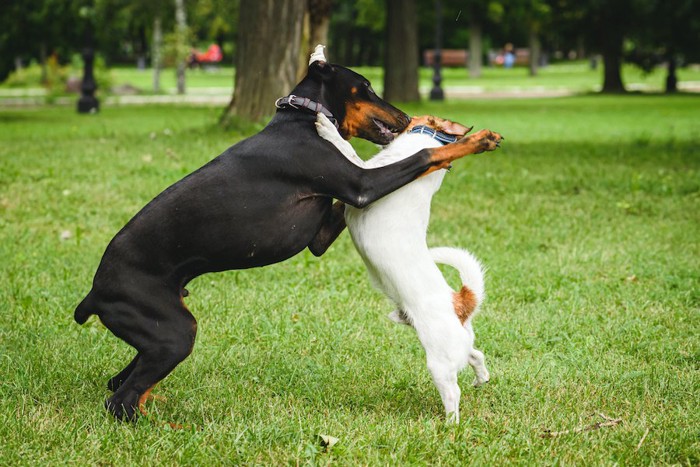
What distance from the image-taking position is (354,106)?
410 cm

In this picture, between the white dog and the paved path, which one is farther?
the paved path

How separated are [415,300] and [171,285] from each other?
3.36 ft

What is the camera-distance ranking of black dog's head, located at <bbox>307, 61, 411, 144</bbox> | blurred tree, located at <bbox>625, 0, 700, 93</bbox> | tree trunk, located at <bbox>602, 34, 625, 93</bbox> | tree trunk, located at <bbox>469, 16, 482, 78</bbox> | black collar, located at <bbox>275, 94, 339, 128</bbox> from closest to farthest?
1. black collar, located at <bbox>275, 94, 339, 128</bbox>
2. black dog's head, located at <bbox>307, 61, 411, 144</bbox>
3. blurred tree, located at <bbox>625, 0, 700, 93</bbox>
4. tree trunk, located at <bbox>602, 34, 625, 93</bbox>
5. tree trunk, located at <bbox>469, 16, 482, 78</bbox>

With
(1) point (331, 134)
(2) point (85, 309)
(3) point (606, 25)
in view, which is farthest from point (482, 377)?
(3) point (606, 25)

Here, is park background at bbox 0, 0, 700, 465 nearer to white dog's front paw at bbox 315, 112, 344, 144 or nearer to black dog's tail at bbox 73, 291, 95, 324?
black dog's tail at bbox 73, 291, 95, 324

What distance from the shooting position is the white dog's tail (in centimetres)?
411

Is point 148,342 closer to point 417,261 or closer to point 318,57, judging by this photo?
point 417,261

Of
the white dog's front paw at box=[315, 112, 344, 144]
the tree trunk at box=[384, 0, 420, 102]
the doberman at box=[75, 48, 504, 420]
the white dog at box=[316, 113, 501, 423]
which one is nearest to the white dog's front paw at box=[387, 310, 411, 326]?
the white dog at box=[316, 113, 501, 423]

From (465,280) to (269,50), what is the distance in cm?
908

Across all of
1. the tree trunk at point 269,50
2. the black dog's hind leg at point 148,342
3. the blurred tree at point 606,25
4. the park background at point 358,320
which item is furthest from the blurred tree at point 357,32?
the black dog's hind leg at point 148,342

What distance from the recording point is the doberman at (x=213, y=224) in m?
3.84

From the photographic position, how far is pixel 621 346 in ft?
17.2

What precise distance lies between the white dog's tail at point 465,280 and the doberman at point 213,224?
486 millimetres

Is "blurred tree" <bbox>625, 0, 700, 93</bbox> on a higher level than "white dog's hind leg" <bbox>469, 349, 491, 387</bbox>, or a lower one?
higher
